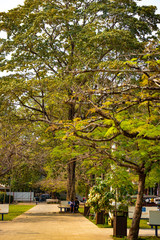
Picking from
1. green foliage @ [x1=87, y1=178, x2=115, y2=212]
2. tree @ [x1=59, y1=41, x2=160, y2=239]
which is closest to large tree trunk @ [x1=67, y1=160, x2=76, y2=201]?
green foliage @ [x1=87, y1=178, x2=115, y2=212]

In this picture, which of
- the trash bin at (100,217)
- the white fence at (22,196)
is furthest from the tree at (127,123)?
the white fence at (22,196)

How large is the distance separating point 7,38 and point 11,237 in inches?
605

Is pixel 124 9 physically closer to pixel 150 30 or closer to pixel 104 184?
pixel 150 30

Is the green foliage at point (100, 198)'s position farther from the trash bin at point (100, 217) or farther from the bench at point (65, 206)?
the bench at point (65, 206)

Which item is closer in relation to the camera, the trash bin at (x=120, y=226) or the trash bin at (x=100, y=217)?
the trash bin at (x=120, y=226)

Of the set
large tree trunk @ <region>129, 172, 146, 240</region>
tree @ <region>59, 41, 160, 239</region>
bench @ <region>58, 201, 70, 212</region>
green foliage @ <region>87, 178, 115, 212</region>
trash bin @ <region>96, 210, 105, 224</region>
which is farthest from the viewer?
bench @ <region>58, 201, 70, 212</region>

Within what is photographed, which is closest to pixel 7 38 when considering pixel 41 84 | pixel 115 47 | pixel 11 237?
pixel 41 84

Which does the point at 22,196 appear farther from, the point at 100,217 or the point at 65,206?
the point at 100,217

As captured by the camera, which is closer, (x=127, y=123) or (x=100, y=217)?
(x=127, y=123)

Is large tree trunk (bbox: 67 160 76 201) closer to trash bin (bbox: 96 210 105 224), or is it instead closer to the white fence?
trash bin (bbox: 96 210 105 224)

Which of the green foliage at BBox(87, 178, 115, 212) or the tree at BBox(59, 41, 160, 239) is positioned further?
the green foliage at BBox(87, 178, 115, 212)

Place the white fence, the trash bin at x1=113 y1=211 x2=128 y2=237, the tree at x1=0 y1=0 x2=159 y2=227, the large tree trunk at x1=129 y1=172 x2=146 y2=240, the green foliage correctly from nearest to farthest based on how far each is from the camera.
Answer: the large tree trunk at x1=129 y1=172 x2=146 y2=240 < the trash bin at x1=113 y1=211 x2=128 y2=237 < the green foliage < the tree at x1=0 y1=0 x2=159 y2=227 < the white fence

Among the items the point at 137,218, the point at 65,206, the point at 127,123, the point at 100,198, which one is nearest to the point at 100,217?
the point at 100,198

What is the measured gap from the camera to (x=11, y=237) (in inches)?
523
